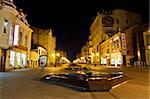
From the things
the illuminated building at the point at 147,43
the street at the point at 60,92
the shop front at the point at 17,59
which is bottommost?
the street at the point at 60,92

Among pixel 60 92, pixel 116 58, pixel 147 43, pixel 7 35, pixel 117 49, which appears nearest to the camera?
pixel 60 92

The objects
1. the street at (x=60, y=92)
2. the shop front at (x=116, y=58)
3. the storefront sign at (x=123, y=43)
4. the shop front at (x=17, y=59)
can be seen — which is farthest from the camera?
the shop front at (x=116, y=58)

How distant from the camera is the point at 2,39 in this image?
30125 millimetres

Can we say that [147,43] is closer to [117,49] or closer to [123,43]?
[123,43]

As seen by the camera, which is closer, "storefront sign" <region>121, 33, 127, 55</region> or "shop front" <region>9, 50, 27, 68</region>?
"shop front" <region>9, 50, 27, 68</region>

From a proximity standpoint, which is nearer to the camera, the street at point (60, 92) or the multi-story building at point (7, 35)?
the street at point (60, 92)

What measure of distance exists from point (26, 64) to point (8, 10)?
15830 millimetres

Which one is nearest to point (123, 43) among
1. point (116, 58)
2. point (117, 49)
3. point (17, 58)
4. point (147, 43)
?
point (117, 49)

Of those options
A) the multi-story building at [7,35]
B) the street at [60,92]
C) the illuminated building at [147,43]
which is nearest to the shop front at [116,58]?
the illuminated building at [147,43]

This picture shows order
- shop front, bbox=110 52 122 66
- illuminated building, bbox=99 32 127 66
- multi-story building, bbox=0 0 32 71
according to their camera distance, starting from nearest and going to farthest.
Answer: multi-story building, bbox=0 0 32 71
illuminated building, bbox=99 32 127 66
shop front, bbox=110 52 122 66

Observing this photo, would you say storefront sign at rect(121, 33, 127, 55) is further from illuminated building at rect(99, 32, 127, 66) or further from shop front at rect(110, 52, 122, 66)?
shop front at rect(110, 52, 122, 66)

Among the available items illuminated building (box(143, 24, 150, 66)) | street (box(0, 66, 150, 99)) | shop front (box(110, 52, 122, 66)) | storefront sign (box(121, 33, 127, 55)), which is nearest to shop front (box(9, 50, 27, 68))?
street (box(0, 66, 150, 99))

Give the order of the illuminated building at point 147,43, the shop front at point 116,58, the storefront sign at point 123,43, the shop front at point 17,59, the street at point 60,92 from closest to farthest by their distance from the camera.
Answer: the street at point 60,92 → the shop front at point 17,59 → the illuminated building at point 147,43 → the storefront sign at point 123,43 → the shop front at point 116,58

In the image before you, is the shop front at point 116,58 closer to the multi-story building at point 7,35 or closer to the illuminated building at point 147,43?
the illuminated building at point 147,43
